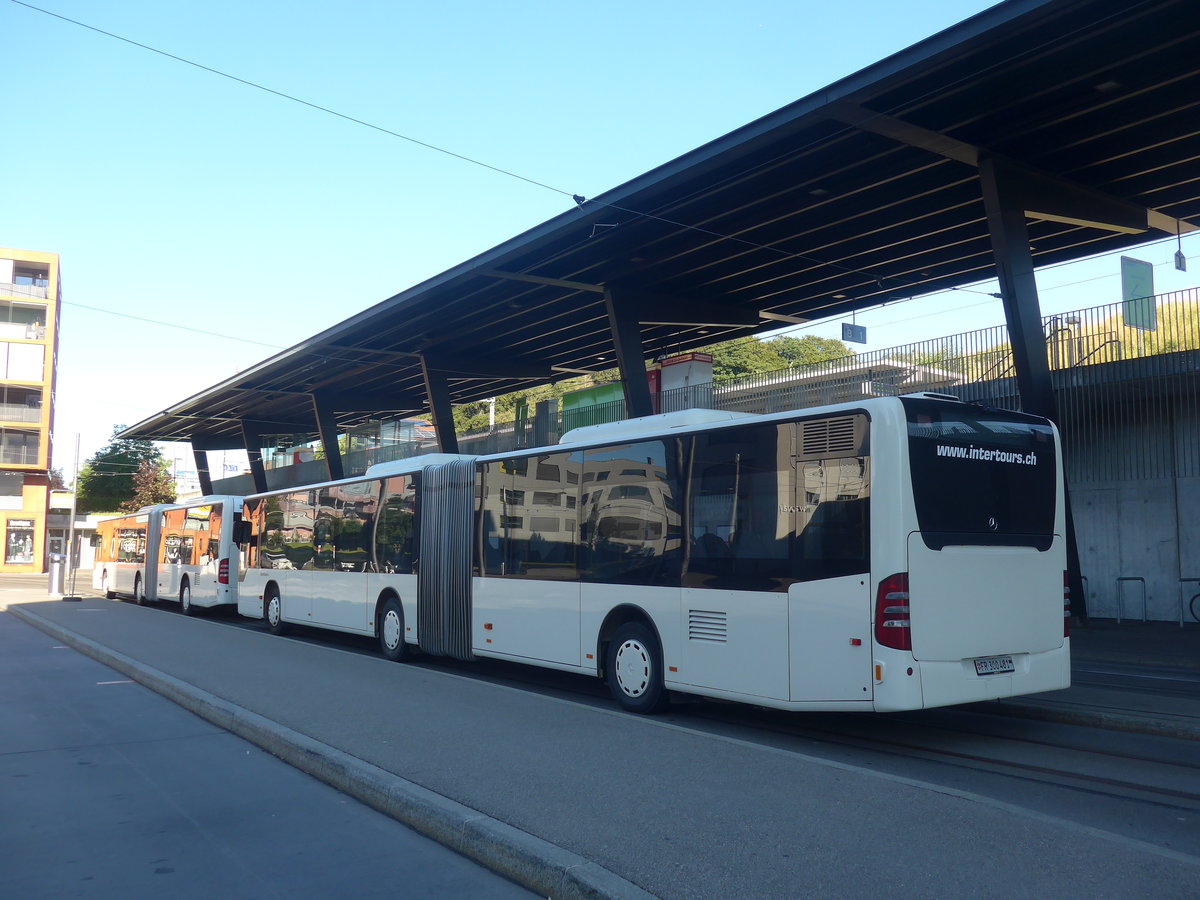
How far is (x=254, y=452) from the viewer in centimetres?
4991

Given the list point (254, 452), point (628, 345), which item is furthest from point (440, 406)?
point (254, 452)

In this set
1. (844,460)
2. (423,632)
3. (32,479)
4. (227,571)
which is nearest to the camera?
(844,460)

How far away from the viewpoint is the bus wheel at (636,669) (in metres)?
10.0

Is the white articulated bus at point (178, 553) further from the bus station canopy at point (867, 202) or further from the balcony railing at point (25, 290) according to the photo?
the balcony railing at point (25, 290)

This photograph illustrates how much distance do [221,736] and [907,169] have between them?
589 inches

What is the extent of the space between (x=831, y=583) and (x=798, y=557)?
1.29ft

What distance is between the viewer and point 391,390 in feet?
140

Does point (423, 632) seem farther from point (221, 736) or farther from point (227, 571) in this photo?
point (227, 571)

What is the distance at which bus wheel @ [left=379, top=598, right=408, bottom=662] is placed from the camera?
15.2m

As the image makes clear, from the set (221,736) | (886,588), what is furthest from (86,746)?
(886,588)

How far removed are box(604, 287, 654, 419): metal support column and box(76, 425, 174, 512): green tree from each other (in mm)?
69584

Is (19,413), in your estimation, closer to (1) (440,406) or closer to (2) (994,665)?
(1) (440,406)

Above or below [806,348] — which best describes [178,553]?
below

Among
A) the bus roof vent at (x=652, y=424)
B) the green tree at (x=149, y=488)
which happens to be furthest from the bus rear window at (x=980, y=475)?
the green tree at (x=149, y=488)
